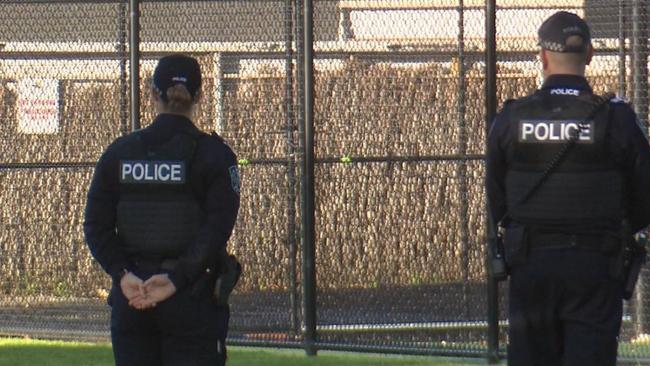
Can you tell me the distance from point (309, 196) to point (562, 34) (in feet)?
15.6

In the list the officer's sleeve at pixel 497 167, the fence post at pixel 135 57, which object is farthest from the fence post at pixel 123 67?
the officer's sleeve at pixel 497 167

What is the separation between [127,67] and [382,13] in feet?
6.67

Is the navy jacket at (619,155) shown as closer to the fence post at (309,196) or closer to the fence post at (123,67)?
the fence post at (309,196)

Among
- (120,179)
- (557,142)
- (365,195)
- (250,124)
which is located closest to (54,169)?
(250,124)

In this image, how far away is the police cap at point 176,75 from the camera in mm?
5973

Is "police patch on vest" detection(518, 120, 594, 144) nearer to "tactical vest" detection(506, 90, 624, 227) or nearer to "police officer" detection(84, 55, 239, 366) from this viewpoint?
"tactical vest" detection(506, 90, 624, 227)

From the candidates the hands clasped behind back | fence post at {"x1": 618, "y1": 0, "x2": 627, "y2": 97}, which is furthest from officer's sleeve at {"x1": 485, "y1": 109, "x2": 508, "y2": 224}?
fence post at {"x1": 618, "y1": 0, "x2": 627, "y2": 97}

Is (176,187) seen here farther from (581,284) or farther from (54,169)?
(54,169)

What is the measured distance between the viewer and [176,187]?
234 inches

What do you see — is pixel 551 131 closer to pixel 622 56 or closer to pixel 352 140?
pixel 622 56

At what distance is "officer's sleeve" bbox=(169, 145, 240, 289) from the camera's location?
19.2 feet

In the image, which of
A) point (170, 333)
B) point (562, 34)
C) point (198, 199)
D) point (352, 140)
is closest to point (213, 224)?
point (198, 199)

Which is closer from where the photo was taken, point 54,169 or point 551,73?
point 551,73

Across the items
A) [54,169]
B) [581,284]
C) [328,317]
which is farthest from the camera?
[54,169]
